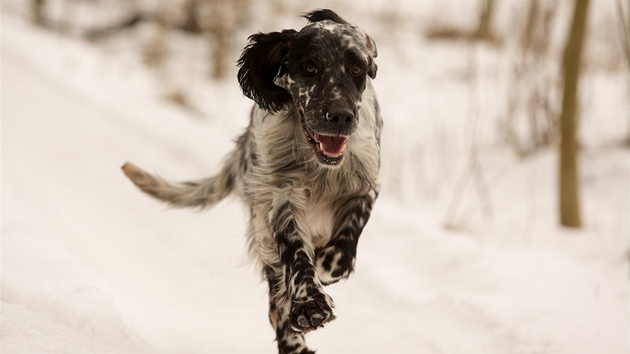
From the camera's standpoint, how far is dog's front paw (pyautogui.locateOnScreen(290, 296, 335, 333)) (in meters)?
2.91

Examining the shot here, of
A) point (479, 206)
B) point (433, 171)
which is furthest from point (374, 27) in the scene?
point (479, 206)

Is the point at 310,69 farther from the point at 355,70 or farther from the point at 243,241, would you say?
the point at 243,241

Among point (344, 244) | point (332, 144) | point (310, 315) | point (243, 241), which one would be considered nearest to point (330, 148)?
point (332, 144)

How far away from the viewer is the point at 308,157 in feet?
11.1

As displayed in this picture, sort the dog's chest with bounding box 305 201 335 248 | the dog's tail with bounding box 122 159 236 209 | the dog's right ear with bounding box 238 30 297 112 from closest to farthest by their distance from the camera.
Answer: the dog's right ear with bounding box 238 30 297 112 < the dog's chest with bounding box 305 201 335 248 < the dog's tail with bounding box 122 159 236 209

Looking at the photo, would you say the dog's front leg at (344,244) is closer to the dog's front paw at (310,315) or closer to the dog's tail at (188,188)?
the dog's front paw at (310,315)

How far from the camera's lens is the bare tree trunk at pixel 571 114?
6.28 metres

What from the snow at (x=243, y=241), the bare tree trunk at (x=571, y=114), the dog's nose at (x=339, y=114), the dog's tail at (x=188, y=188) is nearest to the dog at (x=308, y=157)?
the dog's nose at (x=339, y=114)

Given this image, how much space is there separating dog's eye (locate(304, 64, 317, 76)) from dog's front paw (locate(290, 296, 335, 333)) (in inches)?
36.1

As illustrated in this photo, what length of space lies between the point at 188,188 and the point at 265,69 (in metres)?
1.31

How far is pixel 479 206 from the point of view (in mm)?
7984

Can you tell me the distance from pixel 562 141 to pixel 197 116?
573 cm

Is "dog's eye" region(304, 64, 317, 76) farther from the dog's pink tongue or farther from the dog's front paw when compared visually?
the dog's front paw

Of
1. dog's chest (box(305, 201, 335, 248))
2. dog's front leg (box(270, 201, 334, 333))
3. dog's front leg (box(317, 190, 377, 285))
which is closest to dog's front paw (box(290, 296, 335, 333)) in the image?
dog's front leg (box(270, 201, 334, 333))
